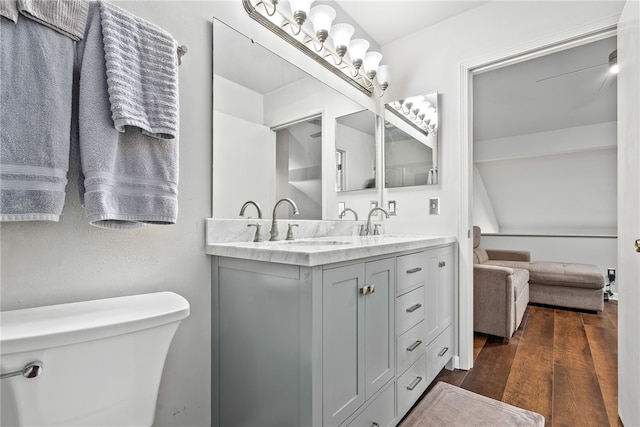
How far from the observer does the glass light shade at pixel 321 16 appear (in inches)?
68.6

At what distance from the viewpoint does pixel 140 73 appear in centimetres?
94

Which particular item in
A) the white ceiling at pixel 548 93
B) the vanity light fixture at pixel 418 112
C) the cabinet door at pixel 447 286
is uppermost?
the white ceiling at pixel 548 93

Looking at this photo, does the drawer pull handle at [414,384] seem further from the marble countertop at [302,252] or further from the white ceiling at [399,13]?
the white ceiling at [399,13]

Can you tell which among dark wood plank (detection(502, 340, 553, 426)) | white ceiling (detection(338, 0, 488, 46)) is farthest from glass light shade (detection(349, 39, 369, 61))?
dark wood plank (detection(502, 340, 553, 426))

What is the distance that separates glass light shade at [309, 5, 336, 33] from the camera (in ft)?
5.72

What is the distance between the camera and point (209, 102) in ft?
4.29

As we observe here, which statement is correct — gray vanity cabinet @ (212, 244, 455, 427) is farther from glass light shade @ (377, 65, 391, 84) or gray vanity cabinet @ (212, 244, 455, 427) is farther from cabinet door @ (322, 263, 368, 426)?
glass light shade @ (377, 65, 391, 84)

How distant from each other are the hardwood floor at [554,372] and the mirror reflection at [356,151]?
1.41 meters

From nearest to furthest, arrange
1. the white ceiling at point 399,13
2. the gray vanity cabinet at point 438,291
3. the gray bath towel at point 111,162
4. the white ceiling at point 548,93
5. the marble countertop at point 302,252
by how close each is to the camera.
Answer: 1. the gray bath towel at point 111,162
2. the marble countertop at point 302,252
3. the gray vanity cabinet at point 438,291
4. the white ceiling at point 399,13
5. the white ceiling at point 548,93

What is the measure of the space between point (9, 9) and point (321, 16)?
1413 millimetres

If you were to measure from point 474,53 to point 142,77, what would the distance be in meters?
2.07

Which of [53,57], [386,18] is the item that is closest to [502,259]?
[386,18]

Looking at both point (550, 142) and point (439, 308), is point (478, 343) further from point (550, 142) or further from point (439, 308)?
point (550, 142)

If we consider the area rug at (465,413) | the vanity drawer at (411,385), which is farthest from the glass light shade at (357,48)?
the area rug at (465,413)
